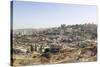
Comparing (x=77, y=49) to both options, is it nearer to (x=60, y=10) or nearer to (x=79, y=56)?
(x=79, y=56)

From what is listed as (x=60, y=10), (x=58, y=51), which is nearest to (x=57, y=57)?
(x=58, y=51)

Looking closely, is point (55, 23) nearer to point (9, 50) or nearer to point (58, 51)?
point (58, 51)

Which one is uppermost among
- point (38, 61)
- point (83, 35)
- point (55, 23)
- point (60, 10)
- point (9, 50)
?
point (60, 10)

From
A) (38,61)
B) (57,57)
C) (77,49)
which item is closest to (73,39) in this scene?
(77,49)

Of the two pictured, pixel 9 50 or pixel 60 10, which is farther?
pixel 60 10

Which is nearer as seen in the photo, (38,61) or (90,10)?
(38,61)

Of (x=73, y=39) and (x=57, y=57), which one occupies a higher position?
(x=73, y=39)
